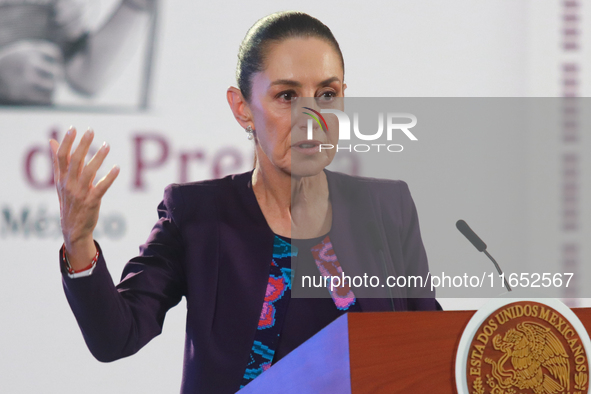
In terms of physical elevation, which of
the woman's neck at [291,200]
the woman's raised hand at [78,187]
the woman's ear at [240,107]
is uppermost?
the woman's ear at [240,107]

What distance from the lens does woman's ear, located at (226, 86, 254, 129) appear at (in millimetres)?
1606

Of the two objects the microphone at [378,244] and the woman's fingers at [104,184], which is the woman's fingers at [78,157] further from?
the microphone at [378,244]

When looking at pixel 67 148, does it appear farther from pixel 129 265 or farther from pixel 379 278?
pixel 379 278

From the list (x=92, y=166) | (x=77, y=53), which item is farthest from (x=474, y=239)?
(x=77, y=53)

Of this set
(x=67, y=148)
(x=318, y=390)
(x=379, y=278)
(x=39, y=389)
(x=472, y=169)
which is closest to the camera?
(x=318, y=390)

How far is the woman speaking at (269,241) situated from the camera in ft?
4.50

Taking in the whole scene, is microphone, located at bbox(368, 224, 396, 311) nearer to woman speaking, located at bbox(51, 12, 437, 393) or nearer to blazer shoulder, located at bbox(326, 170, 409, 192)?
woman speaking, located at bbox(51, 12, 437, 393)

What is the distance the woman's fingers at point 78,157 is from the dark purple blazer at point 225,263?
328 mm

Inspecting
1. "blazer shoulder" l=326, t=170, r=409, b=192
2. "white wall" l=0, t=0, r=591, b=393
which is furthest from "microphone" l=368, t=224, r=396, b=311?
"white wall" l=0, t=0, r=591, b=393

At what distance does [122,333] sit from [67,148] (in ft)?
1.41

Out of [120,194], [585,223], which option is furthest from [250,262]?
[585,223]

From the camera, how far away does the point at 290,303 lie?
1.44 m

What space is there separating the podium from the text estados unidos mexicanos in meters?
0.35

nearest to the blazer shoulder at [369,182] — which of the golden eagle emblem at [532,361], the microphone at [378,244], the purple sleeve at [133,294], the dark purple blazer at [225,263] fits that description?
the dark purple blazer at [225,263]
